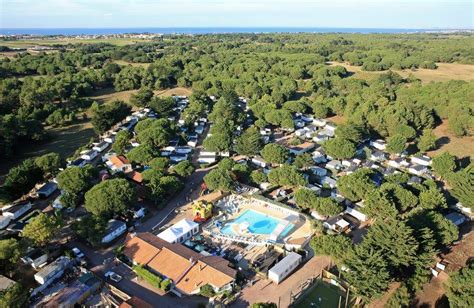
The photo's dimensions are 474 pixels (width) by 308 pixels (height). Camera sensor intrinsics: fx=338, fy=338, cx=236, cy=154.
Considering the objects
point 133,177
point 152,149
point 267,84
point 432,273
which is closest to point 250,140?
point 152,149

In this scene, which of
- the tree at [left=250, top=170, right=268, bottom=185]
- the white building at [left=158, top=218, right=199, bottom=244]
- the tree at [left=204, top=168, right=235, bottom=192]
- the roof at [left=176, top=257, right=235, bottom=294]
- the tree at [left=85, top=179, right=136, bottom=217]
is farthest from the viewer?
the tree at [left=250, top=170, right=268, bottom=185]

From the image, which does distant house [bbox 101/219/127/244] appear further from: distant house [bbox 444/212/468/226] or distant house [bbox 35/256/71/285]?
distant house [bbox 444/212/468/226]

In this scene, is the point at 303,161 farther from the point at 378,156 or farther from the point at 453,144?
the point at 453,144

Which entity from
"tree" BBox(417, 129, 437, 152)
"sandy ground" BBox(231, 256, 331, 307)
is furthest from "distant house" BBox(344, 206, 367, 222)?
"tree" BBox(417, 129, 437, 152)

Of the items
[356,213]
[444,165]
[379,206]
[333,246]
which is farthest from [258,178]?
[444,165]

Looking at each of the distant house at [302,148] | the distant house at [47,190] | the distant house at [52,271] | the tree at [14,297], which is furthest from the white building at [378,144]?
the tree at [14,297]

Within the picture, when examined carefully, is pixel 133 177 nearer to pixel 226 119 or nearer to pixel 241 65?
pixel 226 119
